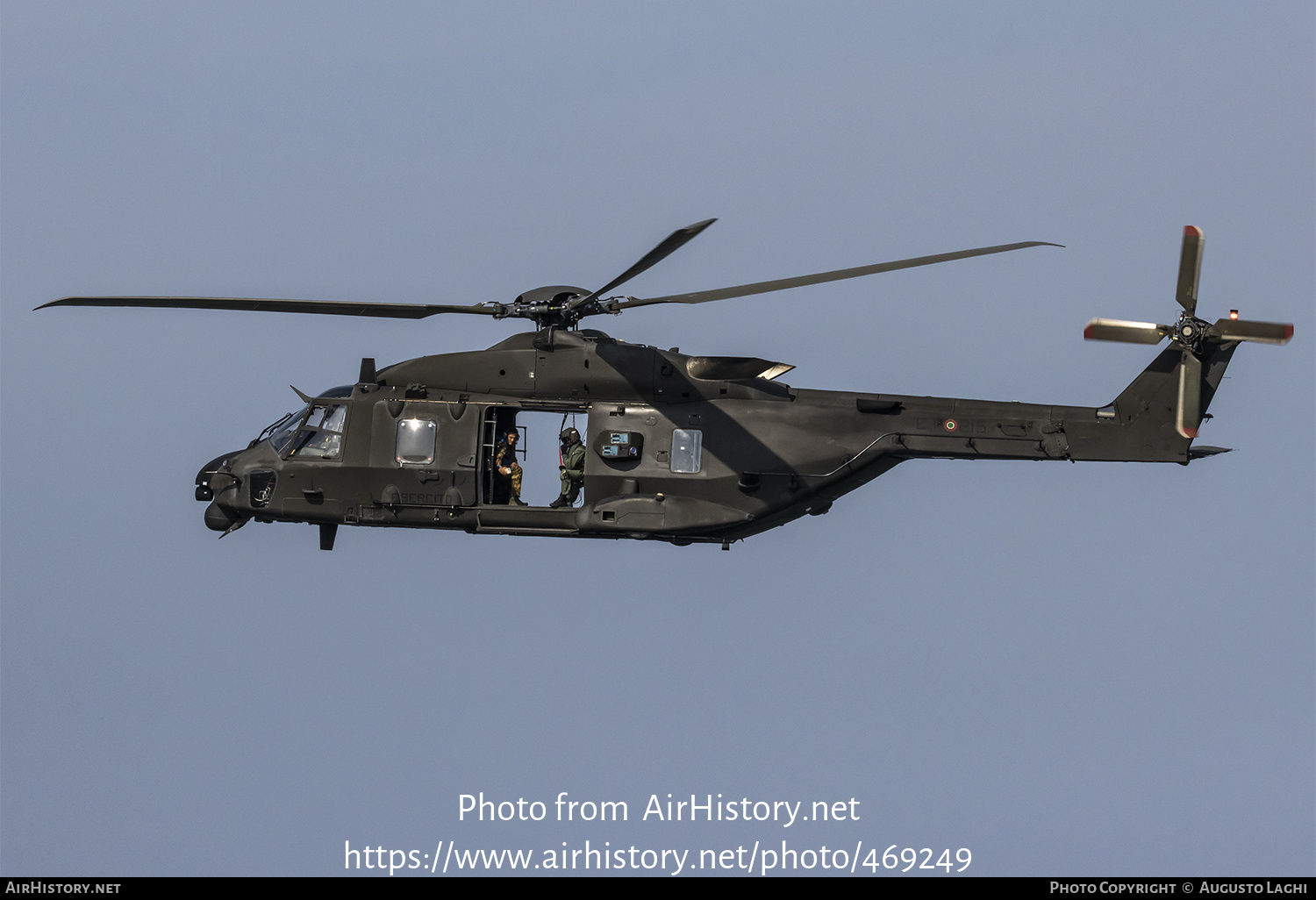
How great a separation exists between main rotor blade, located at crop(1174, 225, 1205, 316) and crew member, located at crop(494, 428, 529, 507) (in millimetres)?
9653

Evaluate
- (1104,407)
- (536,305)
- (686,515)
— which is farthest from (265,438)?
(1104,407)

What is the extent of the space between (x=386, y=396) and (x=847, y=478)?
6947 millimetres

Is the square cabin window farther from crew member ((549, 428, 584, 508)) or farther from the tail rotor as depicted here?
the tail rotor

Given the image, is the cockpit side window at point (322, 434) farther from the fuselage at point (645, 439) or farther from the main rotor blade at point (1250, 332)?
the main rotor blade at point (1250, 332)

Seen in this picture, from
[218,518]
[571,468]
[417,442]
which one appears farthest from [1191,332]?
[218,518]

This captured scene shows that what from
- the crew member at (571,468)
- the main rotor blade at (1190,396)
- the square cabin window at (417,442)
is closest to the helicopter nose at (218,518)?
the square cabin window at (417,442)

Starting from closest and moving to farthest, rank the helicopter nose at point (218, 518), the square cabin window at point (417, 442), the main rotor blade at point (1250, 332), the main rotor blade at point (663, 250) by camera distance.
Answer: the main rotor blade at point (663, 250) < the main rotor blade at point (1250, 332) < the square cabin window at point (417, 442) < the helicopter nose at point (218, 518)

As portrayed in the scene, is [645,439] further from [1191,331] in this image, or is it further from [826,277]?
[1191,331]

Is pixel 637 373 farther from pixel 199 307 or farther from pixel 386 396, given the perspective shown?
pixel 199 307

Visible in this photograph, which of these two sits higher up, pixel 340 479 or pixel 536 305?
pixel 536 305

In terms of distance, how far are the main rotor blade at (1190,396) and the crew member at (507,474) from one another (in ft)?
30.8

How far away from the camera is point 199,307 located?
84.7 ft

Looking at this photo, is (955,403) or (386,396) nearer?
(955,403)

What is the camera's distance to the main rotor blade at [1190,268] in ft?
77.3
